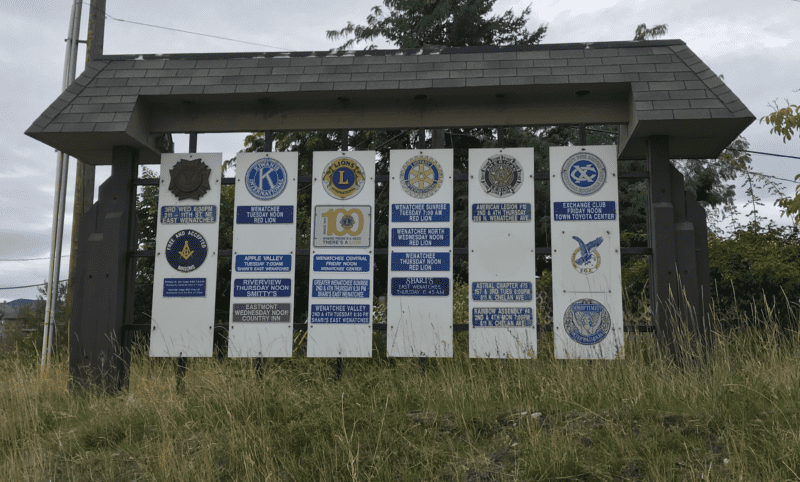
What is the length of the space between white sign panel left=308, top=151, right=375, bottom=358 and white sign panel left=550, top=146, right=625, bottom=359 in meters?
2.15

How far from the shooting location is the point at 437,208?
7.40 metres

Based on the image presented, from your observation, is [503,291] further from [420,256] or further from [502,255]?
[420,256]

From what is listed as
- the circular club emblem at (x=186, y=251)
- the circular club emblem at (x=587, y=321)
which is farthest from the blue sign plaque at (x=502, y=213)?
the circular club emblem at (x=186, y=251)

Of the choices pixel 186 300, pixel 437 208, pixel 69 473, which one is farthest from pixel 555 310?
pixel 69 473

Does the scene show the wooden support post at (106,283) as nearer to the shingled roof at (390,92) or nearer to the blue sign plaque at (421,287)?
the shingled roof at (390,92)

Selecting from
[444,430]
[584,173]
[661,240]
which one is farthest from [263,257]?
[661,240]

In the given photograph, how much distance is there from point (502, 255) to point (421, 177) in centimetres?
132

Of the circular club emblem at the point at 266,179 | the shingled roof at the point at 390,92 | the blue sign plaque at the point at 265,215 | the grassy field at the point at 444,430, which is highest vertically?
the shingled roof at the point at 390,92

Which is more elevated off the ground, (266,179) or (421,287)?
(266,179)

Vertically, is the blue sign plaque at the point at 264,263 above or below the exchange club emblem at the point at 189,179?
below

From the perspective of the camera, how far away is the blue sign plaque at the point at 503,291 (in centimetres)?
715

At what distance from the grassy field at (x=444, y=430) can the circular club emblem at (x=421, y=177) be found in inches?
88.6

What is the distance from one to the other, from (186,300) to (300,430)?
10.3 feet

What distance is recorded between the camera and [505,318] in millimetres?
7125
